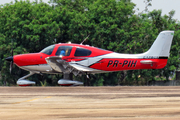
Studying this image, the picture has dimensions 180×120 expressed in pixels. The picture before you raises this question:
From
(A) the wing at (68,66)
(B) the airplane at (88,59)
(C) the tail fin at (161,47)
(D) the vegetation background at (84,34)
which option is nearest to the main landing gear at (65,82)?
(B) the airplane at (88,59)

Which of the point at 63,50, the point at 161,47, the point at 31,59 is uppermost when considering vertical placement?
the point at 161,47

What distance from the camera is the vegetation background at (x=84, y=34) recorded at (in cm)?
3123

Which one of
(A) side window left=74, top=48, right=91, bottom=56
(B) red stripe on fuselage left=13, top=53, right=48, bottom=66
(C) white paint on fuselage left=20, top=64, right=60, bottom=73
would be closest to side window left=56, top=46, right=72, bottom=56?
(A) side window left=74, top=48, right=91, bottom=56

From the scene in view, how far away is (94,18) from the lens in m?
34.2

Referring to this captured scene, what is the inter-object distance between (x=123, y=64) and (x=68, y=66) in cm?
360

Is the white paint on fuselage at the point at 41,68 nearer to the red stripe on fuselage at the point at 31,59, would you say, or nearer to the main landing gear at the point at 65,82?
the red stripe on fuselage at the point at 31,59

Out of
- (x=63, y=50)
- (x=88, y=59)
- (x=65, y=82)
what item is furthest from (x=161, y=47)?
(x=65, y=82)

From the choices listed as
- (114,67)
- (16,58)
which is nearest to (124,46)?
(114,67)

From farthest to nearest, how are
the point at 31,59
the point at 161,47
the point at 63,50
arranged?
the point at 31,59
the point at 161,47
the point at 63,50

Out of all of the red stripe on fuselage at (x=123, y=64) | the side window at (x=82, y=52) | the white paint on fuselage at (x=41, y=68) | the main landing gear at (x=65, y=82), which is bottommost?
the main landing gear at (x=65, y=82)

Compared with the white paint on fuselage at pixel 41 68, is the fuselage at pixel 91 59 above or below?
above

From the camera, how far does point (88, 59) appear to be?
21.9 m

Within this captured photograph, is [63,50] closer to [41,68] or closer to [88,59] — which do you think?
[88,59]

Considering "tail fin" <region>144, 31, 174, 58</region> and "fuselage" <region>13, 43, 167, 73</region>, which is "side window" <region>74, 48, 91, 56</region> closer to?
"fuselage" <region>13, 43, 167, 73</region>
